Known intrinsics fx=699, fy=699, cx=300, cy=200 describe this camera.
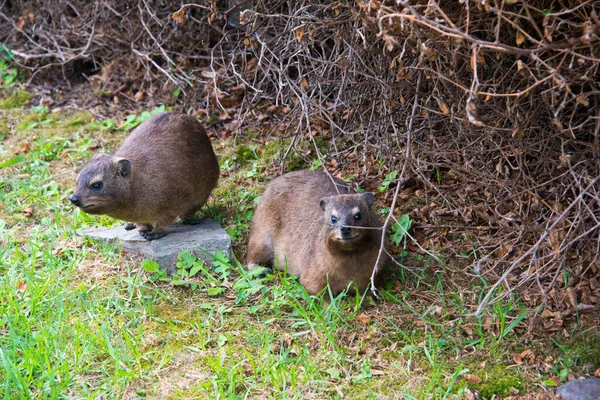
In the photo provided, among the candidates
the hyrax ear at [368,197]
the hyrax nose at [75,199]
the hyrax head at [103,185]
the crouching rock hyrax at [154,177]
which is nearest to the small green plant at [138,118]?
the crouching rock hyrax at [154,177]

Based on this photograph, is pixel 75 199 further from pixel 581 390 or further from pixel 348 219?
pixel 581 390

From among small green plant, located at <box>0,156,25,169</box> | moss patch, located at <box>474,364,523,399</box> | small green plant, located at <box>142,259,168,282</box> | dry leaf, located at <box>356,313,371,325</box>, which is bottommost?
moss patch, located at <box>474,364,523,399</box>

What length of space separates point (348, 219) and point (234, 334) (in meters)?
1.21

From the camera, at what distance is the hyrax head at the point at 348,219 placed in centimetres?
525

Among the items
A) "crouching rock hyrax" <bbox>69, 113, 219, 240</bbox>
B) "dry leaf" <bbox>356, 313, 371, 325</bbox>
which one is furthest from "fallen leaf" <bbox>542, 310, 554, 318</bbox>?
"crouching rock hyrax" <bbox>69, 113, 219, 240</bbox>

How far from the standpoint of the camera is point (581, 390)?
14.2 ft

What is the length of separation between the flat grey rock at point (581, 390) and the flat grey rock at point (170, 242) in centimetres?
285

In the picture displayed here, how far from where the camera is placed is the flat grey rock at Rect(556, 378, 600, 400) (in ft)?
14.0

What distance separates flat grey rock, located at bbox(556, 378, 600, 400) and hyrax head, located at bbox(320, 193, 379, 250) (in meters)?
1.70

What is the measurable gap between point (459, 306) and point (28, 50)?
7403 millimetres

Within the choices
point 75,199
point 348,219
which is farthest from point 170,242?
point 348,219

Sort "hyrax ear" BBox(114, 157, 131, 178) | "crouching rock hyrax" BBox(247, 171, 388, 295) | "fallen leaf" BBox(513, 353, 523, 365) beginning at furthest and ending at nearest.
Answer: "hyrax ear" BBox(114, 157, 131, 178) < "crouching rock hyrax" BBox(247, 171, 388, 295) < "fallen leaf" BBox(513, 353, 523, 365)

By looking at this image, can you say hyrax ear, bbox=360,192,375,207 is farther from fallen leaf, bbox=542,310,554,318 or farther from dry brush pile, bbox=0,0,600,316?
fallen leaf, bbox=542,310,554,318

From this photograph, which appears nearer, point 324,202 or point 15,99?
point 324,202
